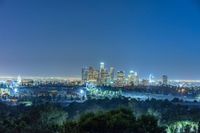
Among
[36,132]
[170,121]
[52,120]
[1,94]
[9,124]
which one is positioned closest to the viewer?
[36,132]

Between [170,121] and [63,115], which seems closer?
[63,115]

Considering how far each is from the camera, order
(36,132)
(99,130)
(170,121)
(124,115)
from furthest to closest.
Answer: (170,121)
(36,132)
(124,115)
(99,130)

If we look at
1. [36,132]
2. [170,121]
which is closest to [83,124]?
[36,132]

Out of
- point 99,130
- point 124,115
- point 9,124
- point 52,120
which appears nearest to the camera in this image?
point 99,130

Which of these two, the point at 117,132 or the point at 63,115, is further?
the point at 63,115

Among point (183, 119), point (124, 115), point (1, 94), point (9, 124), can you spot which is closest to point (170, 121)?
point (183, 119)

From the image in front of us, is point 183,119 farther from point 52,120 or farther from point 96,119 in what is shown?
point 96,119

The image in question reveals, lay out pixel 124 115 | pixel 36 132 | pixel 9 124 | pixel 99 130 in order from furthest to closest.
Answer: pixel 9 124 < pixel 36 132 < pixel 124 115 < pixel 99 130

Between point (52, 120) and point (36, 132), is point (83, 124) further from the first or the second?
point (52, 120)
